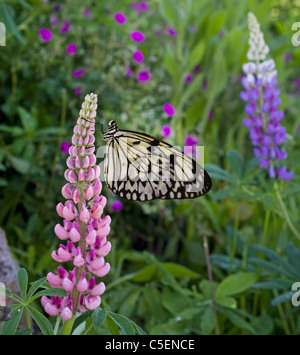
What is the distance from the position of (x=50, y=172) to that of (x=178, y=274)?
2.82ft

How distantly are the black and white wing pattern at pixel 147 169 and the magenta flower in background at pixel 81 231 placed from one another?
1.62 feet

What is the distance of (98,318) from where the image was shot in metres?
0.84

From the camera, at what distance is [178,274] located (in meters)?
1.88

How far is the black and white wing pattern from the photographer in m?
1.42

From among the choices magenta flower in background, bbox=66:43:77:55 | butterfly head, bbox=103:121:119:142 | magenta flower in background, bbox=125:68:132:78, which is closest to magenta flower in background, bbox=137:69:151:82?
magenta flower in background, bbox=125:68:132:78

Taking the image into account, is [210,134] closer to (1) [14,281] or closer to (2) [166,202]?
(2) [166,202]

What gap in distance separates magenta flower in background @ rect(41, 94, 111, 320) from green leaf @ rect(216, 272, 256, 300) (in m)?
0.85

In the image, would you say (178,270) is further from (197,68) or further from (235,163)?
(197,68)

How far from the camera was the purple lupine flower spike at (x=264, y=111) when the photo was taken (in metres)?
1.71

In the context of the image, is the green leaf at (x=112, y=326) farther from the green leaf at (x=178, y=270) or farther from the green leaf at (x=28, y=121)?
the green leaf at (x=28, y=121)

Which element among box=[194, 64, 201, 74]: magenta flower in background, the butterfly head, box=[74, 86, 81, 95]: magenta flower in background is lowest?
the butterfly head

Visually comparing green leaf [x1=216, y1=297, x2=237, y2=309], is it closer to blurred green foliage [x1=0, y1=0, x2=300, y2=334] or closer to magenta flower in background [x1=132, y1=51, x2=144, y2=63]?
blurred green foliage [x1=0, y1=0, x2=300, y2=334]

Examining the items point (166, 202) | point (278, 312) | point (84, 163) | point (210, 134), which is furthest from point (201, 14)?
point (84, 163)

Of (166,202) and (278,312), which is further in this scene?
(166,202)
